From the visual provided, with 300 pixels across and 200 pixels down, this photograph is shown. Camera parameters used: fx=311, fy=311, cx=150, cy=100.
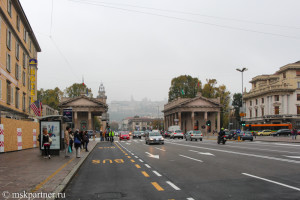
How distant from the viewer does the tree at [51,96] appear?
94.1 m

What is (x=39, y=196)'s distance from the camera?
719cm

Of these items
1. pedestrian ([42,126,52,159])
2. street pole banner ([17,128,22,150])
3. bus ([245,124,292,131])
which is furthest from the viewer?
bus ([245,124,292,131])

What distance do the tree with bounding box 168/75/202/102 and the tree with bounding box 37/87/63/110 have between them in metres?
35.8

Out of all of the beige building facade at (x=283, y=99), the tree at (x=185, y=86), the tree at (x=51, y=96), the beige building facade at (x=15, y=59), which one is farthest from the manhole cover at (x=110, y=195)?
the tree at (x=51, y=96)

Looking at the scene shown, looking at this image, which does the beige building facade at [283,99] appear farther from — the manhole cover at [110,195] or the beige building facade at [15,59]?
the manhole cover at [110,195]

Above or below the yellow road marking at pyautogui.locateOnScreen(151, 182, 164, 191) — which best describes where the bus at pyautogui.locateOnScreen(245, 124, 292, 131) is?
below

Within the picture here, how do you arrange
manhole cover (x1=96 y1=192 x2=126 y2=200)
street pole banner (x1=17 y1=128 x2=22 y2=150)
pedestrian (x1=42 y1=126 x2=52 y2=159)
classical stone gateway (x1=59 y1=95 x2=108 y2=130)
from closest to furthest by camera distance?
manhole cover (x1=96 y1=192 x2=126 y2=200) → pedestrian (x1=42 y1=126 x2=52 y2=159) → street pole banner (x1=17 y1=128 x2=22 y2=150) → classical stone gateway (x1=59 y1=95 x2=108 y2=130)

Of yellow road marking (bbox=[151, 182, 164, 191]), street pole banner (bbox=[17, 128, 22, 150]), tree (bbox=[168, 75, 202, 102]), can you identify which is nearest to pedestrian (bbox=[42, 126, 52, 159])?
street pole banner (bbox=[17, 128, 22, 150])

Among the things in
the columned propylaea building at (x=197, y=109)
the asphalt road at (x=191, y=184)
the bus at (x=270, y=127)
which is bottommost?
the bus at (x=270, y=127)

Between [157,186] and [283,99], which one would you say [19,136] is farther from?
[283,99]

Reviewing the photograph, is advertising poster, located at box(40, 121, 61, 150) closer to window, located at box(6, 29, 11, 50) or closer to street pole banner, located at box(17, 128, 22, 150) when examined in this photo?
street pole banner, located at box(17, 128, 22, 150)

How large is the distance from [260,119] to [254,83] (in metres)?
16.6

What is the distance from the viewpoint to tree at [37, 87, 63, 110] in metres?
94.1

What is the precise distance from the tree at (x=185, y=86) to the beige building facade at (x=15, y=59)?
2378 inches
